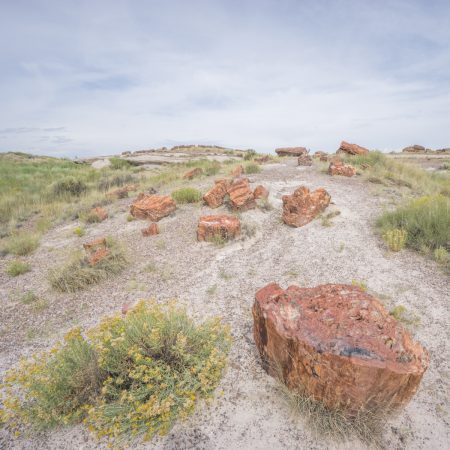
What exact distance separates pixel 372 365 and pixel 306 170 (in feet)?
36.7

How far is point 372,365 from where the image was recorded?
2.44 m

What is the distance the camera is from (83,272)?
5.61 m

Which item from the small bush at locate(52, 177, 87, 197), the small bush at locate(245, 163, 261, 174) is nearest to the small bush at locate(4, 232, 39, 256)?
the small bush at locate(52, 177, 87, 197)

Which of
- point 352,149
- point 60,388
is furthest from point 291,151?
point 60,388

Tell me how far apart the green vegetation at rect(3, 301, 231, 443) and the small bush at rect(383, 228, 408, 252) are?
156 inches

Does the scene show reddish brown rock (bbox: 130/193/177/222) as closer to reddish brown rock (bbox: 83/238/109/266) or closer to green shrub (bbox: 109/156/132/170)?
reddish brown rock (bbox: 83/238/109/266)

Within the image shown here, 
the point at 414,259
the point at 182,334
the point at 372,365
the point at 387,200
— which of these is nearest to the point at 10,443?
the point at 182,334

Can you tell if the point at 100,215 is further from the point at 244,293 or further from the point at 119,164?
the point at 119,164

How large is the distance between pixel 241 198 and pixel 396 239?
151 inches

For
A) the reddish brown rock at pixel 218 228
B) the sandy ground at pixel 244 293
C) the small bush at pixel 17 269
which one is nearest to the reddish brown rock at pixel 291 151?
the sandy ground at pixel 244 293

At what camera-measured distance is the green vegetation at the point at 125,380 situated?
2.76 m

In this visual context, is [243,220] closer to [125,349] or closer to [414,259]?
[414,259]

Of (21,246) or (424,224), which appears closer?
(424,224)

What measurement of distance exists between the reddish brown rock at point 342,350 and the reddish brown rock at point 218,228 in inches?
140
